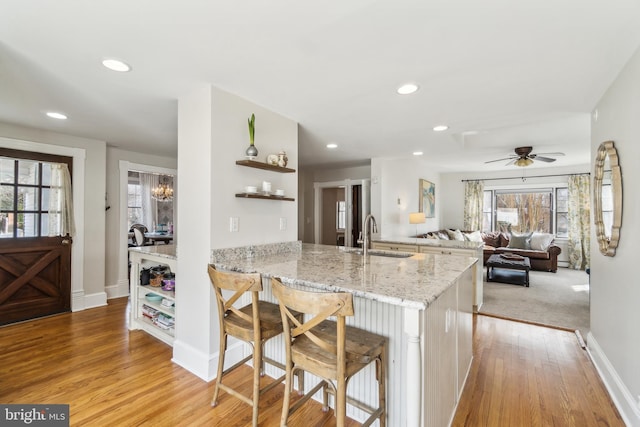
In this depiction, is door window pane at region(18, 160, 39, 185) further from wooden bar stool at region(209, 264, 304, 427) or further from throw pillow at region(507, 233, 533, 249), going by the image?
throw pillow at region(507, 233, 533, 249)

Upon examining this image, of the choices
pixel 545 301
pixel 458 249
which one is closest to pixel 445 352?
pixel 458 249

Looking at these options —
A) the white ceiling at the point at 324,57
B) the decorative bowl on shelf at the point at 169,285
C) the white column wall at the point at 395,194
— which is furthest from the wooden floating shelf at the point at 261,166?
the white column wall at the point at 395,194

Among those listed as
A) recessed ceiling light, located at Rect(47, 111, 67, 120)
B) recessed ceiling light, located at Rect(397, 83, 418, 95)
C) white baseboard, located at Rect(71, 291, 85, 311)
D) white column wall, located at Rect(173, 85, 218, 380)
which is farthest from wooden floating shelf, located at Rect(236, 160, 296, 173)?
white baseboard, located at Rect(71, 291, 85, 311)

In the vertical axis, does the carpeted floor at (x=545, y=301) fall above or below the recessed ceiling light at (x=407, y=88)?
below

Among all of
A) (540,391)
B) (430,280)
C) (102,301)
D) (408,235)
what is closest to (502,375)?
(540,391)

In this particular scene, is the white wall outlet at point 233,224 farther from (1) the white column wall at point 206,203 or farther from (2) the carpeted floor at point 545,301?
(2) the carpeted floor at point 545,301

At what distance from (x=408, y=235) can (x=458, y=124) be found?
312cm

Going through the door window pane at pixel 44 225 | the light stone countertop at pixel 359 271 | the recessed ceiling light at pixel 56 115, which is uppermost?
the recessed ceiling light at pixel 56 115

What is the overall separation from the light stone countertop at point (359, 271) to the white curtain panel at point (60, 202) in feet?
9.31

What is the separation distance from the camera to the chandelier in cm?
802

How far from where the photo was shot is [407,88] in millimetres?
2281

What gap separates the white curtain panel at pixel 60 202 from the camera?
3.60 metres

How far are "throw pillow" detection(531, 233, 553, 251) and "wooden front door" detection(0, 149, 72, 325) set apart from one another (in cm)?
862

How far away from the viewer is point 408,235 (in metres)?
5.94
